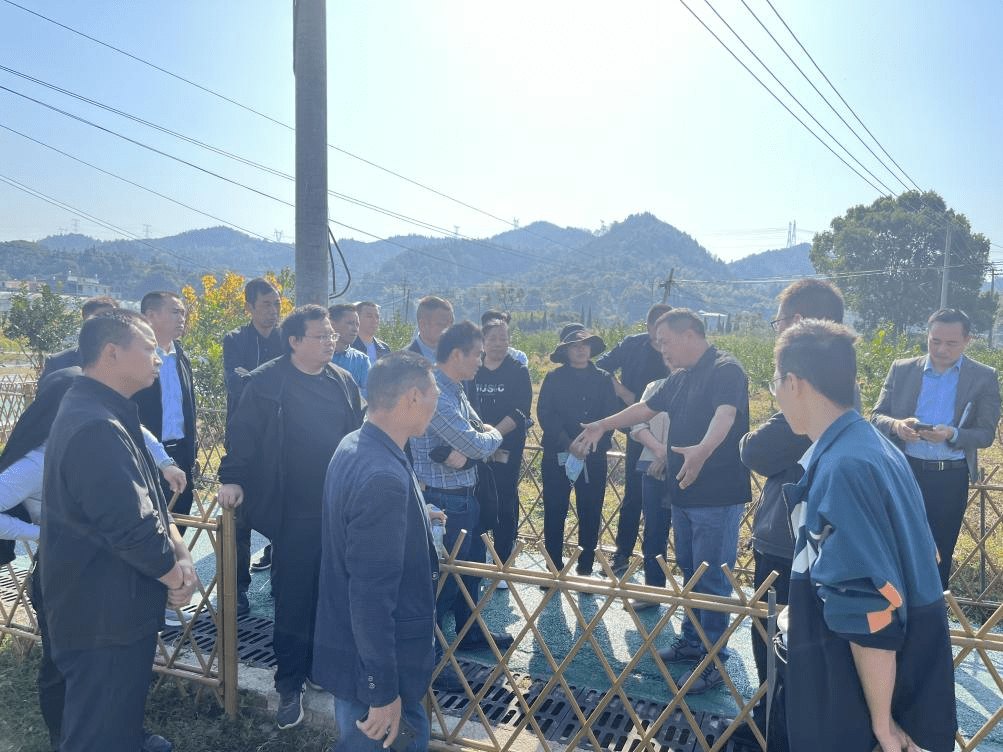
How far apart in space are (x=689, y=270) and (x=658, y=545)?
164390mm

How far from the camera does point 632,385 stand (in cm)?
539

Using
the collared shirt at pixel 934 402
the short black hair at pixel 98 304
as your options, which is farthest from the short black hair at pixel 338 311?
the collared shirt at pixel 934 402

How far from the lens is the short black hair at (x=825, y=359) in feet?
5.78

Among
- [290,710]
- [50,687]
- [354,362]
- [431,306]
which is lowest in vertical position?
[290,710]

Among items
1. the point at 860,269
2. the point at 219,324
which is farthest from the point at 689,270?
the point at 219,324

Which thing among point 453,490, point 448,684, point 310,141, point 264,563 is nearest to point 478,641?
point 448,684

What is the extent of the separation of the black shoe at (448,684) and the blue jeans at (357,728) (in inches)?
47.1

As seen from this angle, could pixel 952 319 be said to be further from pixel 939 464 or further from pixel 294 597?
pixel 294 597

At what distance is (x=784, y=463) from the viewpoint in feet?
8.89

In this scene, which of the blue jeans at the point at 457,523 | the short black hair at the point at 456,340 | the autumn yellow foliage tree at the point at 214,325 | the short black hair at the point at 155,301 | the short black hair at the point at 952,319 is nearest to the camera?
the short black hair at the point at 456,340

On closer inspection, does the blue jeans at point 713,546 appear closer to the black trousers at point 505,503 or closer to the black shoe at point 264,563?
the black trousers at point 505,503

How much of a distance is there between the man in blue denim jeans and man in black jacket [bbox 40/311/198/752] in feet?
4.57

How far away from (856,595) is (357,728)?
61.3 inches

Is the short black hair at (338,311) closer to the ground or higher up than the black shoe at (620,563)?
higher up
